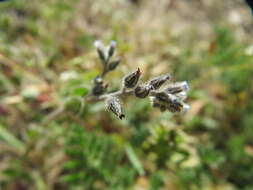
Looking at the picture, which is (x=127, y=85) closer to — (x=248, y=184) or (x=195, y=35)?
(x=248, y=184)

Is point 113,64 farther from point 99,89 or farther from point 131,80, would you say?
point 131,80

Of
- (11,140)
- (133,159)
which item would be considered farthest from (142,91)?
(11,140)

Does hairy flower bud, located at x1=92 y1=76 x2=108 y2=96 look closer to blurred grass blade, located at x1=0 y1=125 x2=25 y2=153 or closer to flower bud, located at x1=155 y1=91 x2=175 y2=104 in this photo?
flower bud, located at x1=155 y1=91 x2=175 y2=104

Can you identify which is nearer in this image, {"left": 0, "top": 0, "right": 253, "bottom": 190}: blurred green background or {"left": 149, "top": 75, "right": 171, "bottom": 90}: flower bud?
{"left": 149, "top": 75, "right": 171, "bottom": 90}: flower bud

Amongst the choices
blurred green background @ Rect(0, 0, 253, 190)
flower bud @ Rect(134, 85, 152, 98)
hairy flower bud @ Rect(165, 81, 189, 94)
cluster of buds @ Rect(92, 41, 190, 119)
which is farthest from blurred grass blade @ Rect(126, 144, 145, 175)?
flower bud @ Rect(134, 85, 152, 98)

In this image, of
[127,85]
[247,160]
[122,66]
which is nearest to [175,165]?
[247,160]
